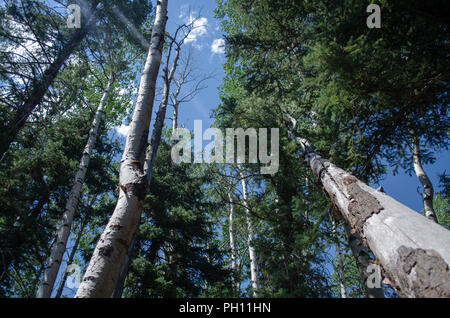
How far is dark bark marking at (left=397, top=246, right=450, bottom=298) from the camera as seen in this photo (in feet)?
4.77

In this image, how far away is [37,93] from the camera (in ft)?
19.2

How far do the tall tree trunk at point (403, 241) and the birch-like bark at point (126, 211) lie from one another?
2.21 metres

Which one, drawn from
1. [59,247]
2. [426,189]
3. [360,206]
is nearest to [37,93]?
[59,247]

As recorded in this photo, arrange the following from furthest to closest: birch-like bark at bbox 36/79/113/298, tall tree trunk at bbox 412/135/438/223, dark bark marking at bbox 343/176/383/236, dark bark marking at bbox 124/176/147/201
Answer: tall tree trunk at bbox 412/135/438/223 → birch-like bark at bbox 36/79/113/298 → dark bark marking at bbox 343/176/383/236 → dark bark marking at bbox 124/176/147/201

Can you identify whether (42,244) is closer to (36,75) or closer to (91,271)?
(36,75)

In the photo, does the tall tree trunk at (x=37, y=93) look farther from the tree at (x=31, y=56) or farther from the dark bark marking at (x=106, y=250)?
the dark bark marking at (x=106, y=250)

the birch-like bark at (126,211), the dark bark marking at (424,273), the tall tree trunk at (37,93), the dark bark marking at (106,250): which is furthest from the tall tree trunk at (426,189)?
the tall tree trunk at (37,93)

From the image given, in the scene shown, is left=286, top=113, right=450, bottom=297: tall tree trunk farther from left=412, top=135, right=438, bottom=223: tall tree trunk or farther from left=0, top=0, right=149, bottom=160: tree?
left=0, top=0, right=149, bottom=160: tree

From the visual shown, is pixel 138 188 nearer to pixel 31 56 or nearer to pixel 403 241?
pixel 403 241

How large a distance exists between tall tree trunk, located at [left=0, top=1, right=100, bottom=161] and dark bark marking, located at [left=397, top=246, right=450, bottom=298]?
264 inches

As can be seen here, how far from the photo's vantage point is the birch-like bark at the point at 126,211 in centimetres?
183

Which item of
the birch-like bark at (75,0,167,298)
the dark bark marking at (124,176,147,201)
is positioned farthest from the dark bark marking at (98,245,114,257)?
the dark bark marking at (124,176,147,201)
